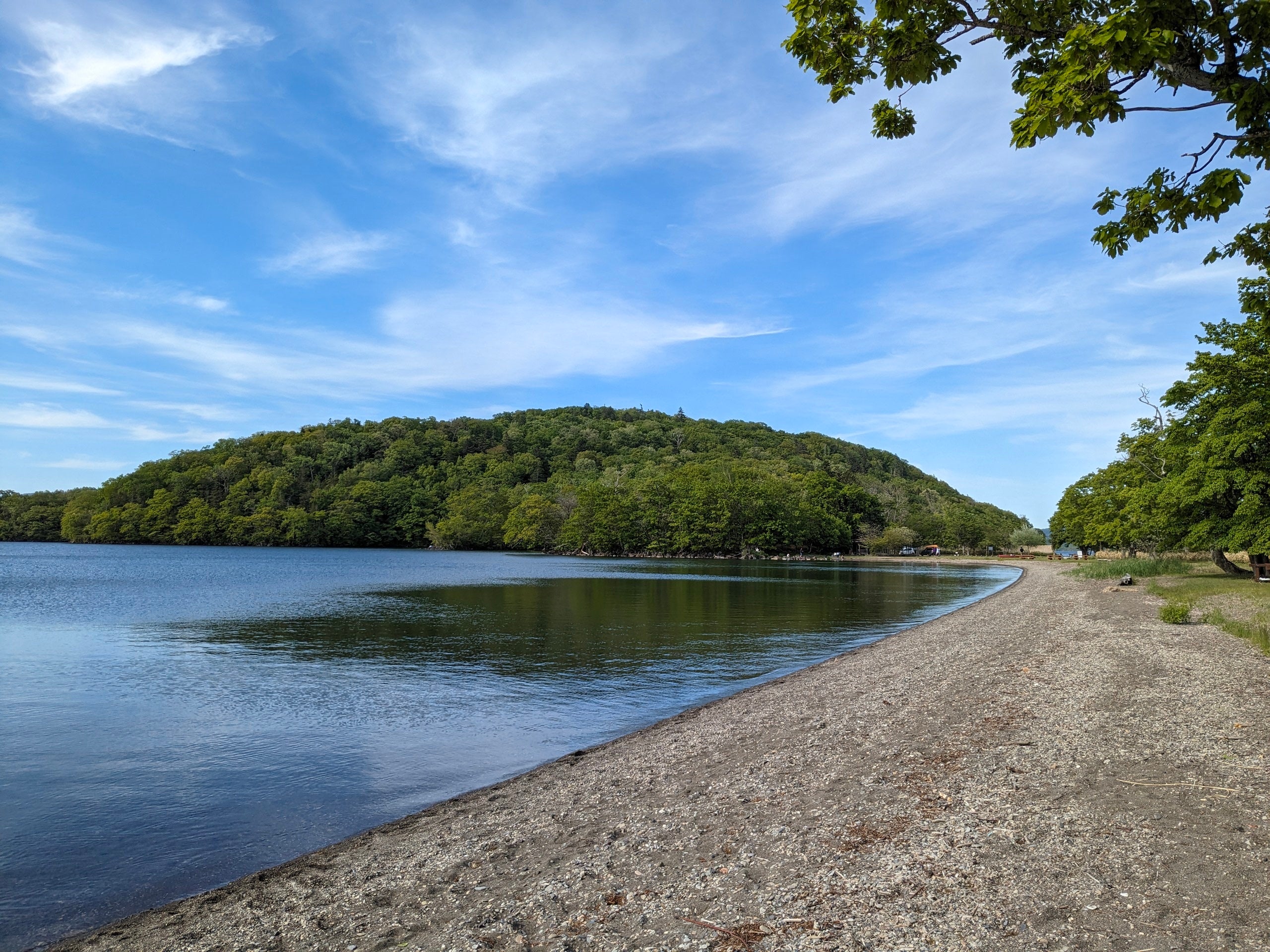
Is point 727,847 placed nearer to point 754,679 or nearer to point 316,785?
point 316,785

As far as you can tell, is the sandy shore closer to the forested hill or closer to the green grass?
the green grass

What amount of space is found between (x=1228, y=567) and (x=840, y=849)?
44800 mm

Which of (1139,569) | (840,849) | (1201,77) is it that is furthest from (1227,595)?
(840,849)

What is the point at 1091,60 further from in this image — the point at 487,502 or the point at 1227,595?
the point at 487,502

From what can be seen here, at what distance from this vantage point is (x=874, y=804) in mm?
7797

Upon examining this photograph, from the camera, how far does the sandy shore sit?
519cm

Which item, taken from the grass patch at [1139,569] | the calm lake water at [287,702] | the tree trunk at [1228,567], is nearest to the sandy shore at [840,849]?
the calm lake water at [287,702]

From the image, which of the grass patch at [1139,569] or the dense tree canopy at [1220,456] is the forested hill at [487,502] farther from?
the dense tree canopy at [1220,456]

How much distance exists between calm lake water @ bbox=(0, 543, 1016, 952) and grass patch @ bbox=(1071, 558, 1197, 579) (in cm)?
1460

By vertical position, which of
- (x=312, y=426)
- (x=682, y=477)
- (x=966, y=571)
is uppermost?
(x=312, y=426)

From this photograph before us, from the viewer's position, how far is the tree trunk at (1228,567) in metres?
37.3

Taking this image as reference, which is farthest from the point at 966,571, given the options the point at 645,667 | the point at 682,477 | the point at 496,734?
the point at 496,734

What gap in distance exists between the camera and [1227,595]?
27734 mm

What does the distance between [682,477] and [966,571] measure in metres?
65.7
